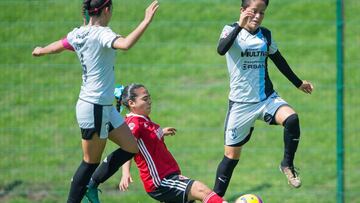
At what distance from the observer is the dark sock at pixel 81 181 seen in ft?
24.9

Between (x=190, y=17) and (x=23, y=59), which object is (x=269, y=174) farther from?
(x=23, y=59)

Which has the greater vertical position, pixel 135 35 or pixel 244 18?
pixel 244 18

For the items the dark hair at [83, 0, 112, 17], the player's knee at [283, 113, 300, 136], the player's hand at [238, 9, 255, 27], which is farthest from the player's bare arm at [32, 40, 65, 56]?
the player's knee at [283, 113, 300, 136]

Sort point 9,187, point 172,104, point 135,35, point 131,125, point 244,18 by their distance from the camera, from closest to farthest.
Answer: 1. point 135,35
2. point 244,18
3. point 131,125
4. point 9,187
5. point 172,104

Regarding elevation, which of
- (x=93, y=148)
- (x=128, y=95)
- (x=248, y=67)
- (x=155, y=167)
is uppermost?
(x=248, y=67)

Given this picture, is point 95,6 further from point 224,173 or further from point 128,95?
point 224,173

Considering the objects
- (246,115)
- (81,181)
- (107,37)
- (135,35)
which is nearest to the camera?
(135,35)

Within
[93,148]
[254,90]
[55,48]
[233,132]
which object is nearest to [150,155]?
[93,148]

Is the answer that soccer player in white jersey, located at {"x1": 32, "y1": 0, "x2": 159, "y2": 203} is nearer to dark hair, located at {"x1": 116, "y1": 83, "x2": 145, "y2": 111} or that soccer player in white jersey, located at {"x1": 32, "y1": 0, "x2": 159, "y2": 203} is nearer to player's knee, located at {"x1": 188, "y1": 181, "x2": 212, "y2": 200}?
dark hair, located at {"x1": 116, "y1": 83, "x2": 145, "y2": 111}

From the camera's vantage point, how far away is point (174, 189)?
24.9ft

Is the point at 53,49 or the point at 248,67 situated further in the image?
the point at 248,67

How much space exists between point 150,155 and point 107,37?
3.69 feet

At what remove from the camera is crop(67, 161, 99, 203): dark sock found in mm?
7598

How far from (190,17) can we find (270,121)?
5125 millimetres
